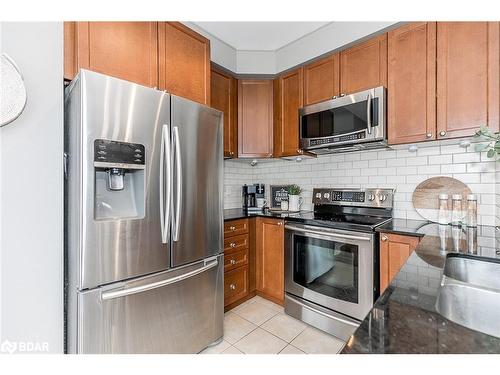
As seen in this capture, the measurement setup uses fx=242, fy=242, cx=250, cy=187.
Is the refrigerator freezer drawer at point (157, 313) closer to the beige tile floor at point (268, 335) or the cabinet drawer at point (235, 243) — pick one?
the beige tile floor at point (268, 335)

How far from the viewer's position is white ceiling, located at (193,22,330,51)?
2.14 m

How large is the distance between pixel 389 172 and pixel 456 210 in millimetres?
567

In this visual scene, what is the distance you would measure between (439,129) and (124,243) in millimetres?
2128

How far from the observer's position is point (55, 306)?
1.19 metres

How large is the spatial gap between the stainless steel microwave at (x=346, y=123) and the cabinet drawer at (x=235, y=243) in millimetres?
1074

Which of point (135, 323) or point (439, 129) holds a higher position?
point (439, 129)

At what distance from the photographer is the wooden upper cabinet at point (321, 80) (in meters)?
2.16

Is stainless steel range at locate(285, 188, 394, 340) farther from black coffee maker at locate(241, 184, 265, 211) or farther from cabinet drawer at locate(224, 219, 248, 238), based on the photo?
black coffee maker at locate(241, 184, 265, 211)

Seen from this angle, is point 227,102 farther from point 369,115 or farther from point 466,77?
point 466,77

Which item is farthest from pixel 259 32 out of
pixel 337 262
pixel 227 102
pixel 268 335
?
pixel 268 335

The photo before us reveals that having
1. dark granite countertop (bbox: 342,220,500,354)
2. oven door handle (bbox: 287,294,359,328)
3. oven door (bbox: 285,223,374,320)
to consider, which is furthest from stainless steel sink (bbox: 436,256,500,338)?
oven door handle (bbox: 287,294,359,328)

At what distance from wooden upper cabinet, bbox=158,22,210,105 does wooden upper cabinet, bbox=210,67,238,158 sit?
0.46 meters
